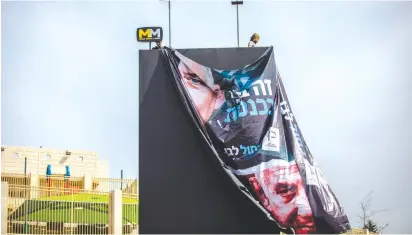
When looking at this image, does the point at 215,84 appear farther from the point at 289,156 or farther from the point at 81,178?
the point at 81,178

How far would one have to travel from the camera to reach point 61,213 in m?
17.0

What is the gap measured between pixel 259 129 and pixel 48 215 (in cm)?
909

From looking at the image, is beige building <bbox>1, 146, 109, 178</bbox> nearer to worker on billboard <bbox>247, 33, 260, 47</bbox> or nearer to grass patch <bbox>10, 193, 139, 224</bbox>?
grass patch <bbox>10, 193, 139, 224</bbox>

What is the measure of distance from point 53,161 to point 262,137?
3031 centimetres

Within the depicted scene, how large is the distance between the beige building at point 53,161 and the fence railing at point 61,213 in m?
17.2

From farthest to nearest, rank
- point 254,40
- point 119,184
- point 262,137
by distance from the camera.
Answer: point 119,184 < point 254,40 < point 262,137

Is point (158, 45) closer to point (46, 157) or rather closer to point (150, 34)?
point (150, 34)

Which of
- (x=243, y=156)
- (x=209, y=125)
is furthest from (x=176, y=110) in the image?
(x=243, y=156)

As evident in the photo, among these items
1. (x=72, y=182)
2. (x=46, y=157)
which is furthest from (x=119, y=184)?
(x=46, y=157)

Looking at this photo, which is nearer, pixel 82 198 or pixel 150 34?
pixel 150 34

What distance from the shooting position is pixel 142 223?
31.9ft

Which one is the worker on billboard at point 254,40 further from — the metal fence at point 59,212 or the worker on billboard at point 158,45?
the metal fence at point 59,212

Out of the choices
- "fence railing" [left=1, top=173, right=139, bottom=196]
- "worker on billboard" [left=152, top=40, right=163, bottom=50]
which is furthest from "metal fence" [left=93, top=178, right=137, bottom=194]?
"worker on billboard" [left=152, top=40, right=163, bottom=50]

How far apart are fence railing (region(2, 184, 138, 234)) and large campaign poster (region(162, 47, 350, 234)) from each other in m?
6.95
